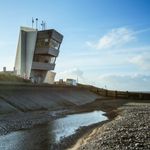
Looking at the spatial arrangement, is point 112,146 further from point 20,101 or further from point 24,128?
point 20,101

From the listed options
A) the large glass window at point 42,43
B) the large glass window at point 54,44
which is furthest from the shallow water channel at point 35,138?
the large glass window at point 54,44

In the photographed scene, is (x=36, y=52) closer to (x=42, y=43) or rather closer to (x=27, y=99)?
(x=42, y=43)

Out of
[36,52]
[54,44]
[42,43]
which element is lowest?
[36,52]

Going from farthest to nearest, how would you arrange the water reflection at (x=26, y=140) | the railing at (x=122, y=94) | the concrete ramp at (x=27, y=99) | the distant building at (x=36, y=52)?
the railing at (x=122, y=94), the distant building at (x=36, y=52), the concrete ramp at (x=27, y=99), the water reflection at (x=26, y=140)

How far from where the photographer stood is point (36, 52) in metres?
79.2

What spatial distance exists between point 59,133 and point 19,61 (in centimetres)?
5874

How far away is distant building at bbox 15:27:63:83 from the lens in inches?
3081

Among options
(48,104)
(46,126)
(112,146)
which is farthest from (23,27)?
(112,146)

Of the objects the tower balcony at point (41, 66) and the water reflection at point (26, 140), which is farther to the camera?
the tower balcony at point (41, 66)

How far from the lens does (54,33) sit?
262 feet

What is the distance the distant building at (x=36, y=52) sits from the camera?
78.2m

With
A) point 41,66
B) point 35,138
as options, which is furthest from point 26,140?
point 41,66

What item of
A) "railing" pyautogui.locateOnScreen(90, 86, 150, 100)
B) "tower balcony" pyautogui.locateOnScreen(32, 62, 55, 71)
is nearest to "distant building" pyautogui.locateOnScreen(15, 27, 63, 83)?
"tower balcony" pyautogui.locateOnScreen(32, 62, 55, 71)

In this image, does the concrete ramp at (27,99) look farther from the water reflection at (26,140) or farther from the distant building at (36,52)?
the distant building at (36,52)
